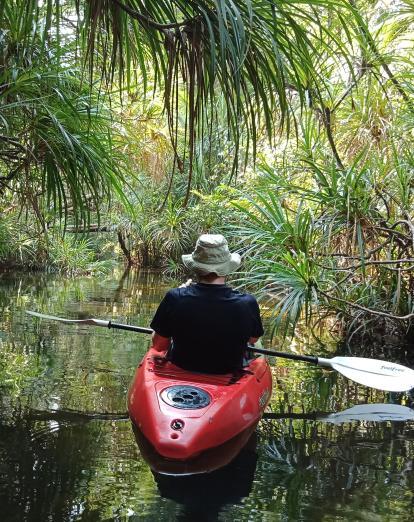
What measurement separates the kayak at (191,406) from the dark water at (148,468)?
114 millimetres

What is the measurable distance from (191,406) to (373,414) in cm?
133

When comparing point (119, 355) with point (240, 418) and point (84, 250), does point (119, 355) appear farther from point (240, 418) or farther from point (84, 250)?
point (84, 250)

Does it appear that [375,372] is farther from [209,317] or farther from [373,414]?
[209,317]

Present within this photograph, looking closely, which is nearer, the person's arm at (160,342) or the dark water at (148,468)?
the dark water at (148,468)

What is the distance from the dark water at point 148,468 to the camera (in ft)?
6.83

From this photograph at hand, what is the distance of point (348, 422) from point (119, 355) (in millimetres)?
2041

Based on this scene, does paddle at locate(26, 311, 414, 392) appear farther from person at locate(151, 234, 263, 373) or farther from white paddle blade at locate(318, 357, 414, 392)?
person at locate(151, 234, 263, 373)

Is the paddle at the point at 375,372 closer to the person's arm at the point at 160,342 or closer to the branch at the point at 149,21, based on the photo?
the person's arm at the point at 160,342

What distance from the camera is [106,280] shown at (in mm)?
12586

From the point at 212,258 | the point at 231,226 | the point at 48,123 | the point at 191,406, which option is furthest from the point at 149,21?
the point at 231,226

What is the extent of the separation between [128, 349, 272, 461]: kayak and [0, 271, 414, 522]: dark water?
0.11 metres

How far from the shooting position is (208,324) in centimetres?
299

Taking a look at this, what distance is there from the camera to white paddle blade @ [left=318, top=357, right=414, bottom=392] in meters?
3.47

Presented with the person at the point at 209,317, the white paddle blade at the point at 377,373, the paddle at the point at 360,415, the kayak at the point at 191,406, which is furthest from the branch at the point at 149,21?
the white paddle blade at the point at 377,373
